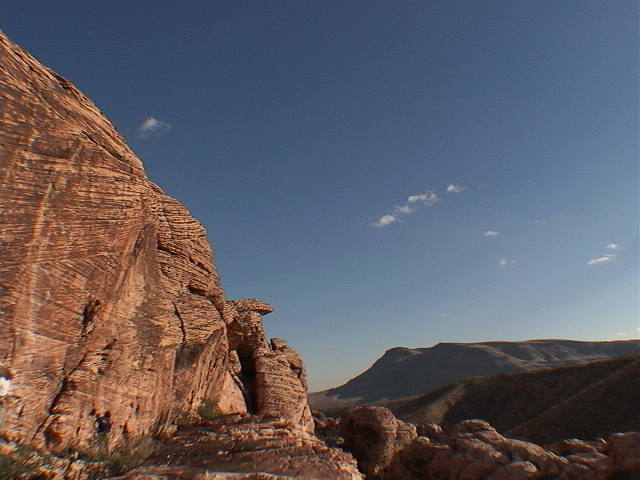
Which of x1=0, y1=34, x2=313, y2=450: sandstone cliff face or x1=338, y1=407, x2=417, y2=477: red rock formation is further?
x1=338, y1=407, x2=417, y2=477: red rock formation

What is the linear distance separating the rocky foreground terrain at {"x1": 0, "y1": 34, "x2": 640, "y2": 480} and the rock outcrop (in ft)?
6.72

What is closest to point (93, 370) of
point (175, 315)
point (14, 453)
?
point (14, 453)

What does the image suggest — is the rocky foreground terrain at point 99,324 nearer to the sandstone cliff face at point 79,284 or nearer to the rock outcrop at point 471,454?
the sandstone cliff face at point 79,284

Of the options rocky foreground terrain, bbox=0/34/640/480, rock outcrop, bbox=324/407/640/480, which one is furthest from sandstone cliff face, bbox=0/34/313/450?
rock outcrop, bbox=324/407/640/480

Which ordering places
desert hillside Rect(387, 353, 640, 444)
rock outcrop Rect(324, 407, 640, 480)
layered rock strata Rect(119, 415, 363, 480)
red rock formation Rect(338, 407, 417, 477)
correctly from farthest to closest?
desert hillside Rect(387, 353, 640, 444) < red rock formation Rect(338, 407, 417, 477) < rock outcrop Rect(324, 407, 640, 480) < layered rock strata Rect(119, 415, 363, 480)

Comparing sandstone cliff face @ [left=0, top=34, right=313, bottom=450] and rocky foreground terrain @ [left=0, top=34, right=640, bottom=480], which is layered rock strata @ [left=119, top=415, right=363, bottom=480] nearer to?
rocky foreground terrain @ [left=0, top=34, right=640, bottom=480]

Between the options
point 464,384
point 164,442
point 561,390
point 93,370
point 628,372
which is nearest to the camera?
point 93,370

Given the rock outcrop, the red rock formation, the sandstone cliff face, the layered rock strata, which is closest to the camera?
the sandstone cliff face

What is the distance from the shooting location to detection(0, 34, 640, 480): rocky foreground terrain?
9516 millimetres

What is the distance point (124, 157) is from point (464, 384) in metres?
106

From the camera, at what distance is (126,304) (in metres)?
13.3

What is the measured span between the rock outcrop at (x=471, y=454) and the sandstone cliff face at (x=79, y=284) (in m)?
17.4

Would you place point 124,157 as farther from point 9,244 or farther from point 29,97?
point 9,244

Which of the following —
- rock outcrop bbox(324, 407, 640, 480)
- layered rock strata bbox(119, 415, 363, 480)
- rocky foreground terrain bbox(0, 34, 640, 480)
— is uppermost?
rocky foreground terrain bbox(0, 34, 640, 480)
